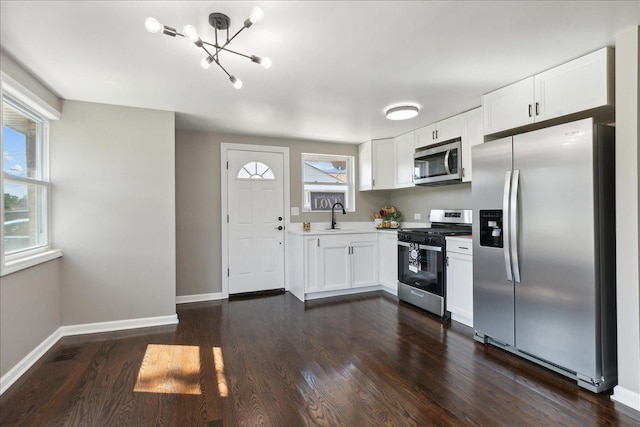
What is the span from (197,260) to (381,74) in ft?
10.5

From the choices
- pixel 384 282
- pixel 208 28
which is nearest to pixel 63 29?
pixel 208 28

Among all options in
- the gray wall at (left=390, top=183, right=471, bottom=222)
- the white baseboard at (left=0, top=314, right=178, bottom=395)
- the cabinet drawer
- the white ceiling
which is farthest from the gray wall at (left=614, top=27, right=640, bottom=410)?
the white baseboard at (left=0, top=314, right=178, bottom=395)

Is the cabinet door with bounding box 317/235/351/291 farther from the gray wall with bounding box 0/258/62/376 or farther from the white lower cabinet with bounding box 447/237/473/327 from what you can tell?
the gray wall with bounding box 0/258/62/376

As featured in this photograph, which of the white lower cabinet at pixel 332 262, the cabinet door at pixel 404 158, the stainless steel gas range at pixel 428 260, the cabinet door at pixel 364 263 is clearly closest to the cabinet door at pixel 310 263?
the white lower cabinet at pixel 332 262

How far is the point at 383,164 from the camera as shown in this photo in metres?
4.70

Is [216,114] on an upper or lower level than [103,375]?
upper

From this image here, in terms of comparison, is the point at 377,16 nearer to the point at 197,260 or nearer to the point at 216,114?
the point at 216,114

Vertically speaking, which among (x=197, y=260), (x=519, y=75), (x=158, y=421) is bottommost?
(x=158, y=421)

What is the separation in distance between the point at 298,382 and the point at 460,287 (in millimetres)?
1901

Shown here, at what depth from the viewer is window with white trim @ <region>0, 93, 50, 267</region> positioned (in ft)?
7.86

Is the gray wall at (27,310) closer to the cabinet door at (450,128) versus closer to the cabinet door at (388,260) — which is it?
the cabinet door at (388,260)

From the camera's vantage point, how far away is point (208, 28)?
6.15ft

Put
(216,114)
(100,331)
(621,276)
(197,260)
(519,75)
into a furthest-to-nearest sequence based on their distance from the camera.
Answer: (197,260), (216,114), (100,331), (519,75), (621,276)

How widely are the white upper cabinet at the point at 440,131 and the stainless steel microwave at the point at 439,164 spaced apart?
0.07 metres
